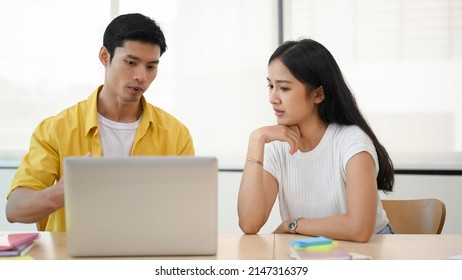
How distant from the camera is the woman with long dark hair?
2.13 m

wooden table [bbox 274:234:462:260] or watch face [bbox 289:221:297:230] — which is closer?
wooden table [bbox 274:234:462:260]

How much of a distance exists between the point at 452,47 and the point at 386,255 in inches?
98.1

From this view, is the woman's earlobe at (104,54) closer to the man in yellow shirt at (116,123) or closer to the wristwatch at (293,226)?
the man in yellow shirt at (116,123)

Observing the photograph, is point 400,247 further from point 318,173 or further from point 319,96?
point 319,96

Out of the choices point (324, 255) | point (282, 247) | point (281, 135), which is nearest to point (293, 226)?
point (282, 247)

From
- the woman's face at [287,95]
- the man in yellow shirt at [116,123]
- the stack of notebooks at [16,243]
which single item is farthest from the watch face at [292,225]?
the stack of notebooks at [16,243]

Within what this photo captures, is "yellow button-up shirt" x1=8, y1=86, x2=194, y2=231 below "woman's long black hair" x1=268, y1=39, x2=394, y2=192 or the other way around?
below

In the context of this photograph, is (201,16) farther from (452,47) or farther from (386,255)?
(386,255)

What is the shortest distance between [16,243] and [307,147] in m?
1.09

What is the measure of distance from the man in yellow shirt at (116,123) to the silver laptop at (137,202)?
2.59 ft

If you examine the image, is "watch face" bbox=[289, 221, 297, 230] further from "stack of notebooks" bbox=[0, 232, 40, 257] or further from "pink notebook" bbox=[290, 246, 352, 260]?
"stack of notebooks" bbox=[0, 232, 40, 257]

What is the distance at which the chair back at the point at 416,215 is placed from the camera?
2.31 metres

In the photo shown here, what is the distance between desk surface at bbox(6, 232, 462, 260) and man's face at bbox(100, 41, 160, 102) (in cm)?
68

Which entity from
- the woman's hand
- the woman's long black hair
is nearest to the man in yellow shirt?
the woman's hand
